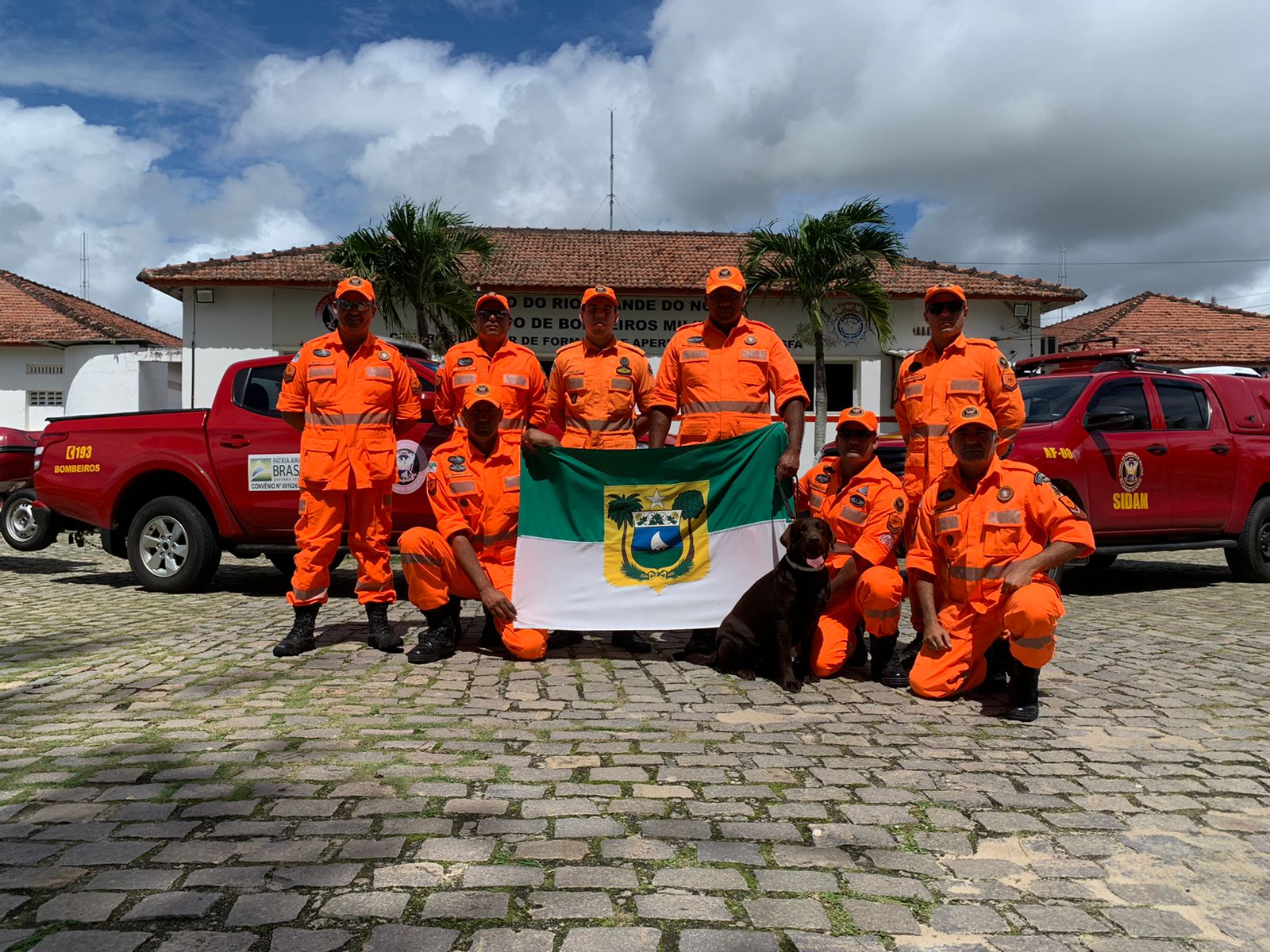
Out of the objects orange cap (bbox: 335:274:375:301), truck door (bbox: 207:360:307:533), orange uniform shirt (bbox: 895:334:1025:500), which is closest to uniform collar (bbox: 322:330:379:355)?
→ orange cap (bbox: 335:274:375:301)

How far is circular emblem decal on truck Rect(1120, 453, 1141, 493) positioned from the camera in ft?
25.1

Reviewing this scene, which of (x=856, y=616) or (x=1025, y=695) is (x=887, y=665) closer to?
(x=856, y=616)

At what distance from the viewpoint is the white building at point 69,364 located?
80.2ft

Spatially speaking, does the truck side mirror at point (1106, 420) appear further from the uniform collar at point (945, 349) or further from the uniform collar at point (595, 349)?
the uniform collar at point (595, 349)

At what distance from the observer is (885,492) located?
4.86m

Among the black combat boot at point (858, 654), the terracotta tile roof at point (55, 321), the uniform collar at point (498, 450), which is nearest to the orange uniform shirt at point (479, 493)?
the uniform collar at point (498, 450)

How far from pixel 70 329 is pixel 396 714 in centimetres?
2746

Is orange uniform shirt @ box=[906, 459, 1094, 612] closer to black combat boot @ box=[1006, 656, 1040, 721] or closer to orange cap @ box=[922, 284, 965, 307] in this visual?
black combat boot @ box=[1006, 656, 1040, 721]

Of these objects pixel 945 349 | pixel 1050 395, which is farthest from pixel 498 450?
pixel 1050 395

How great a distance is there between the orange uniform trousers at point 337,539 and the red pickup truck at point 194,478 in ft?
4.70

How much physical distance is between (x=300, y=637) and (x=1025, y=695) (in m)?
3.86

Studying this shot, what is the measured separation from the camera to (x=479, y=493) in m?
5.28

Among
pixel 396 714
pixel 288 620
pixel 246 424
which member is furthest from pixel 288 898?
pixel 246 424

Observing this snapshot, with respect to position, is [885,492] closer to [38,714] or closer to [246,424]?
[38,714]
